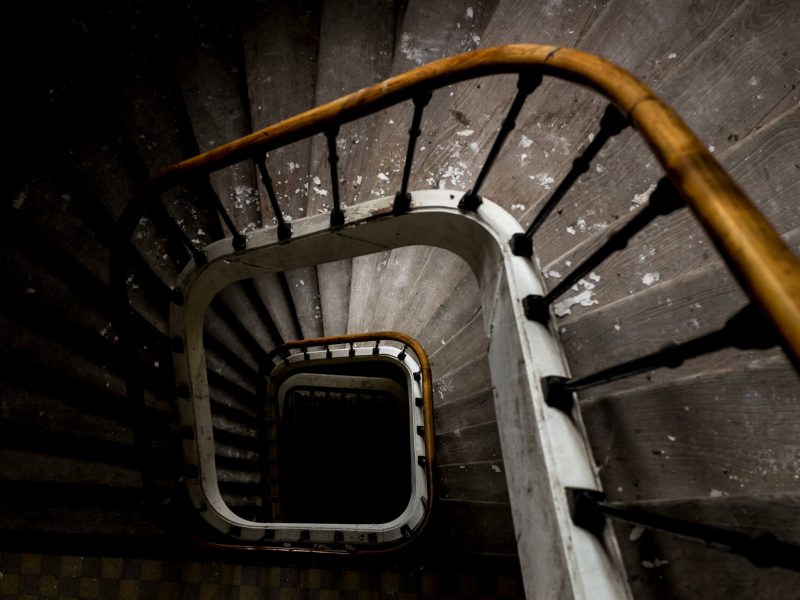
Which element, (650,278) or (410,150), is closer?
(650,278)

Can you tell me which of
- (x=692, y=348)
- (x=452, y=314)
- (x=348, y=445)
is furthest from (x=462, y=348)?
(x=348, y=445)

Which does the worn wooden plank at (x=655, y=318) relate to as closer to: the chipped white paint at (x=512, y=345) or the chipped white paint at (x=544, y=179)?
the chipped white paint at (x=512, y=345)

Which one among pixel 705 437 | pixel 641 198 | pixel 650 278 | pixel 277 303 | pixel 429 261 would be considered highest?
pixel 277 303

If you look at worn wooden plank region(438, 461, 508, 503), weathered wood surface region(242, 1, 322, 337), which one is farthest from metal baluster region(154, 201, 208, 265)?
worn wooden plank region(438, 461, 508, 503)

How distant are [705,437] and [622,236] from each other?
61 centimetres

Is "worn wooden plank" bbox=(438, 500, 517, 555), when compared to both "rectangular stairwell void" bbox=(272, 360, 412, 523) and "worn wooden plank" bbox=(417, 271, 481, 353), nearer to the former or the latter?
"worn wooden plank" bbox=(417, 271, 481, 353)

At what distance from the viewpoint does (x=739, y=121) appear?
1432mm

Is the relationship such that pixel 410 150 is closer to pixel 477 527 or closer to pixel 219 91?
pixel 219 91

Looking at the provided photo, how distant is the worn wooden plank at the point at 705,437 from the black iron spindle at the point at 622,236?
0.37 meters

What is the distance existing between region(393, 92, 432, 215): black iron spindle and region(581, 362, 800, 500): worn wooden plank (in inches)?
42.3

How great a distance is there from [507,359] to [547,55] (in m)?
1.03

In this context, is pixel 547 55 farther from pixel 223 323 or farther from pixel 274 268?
pixel 223 323

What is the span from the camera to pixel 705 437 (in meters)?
1.20

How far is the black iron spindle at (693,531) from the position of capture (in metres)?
0.68
